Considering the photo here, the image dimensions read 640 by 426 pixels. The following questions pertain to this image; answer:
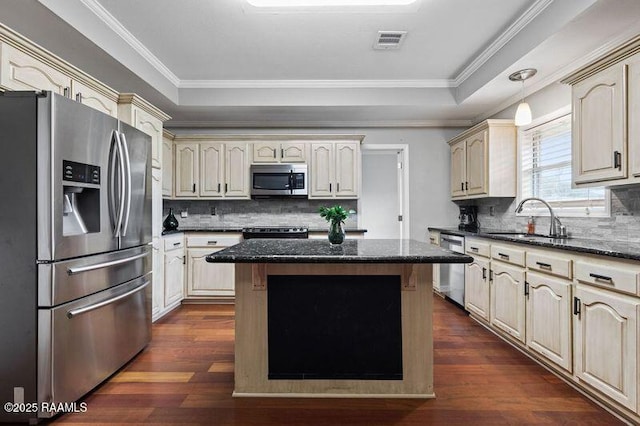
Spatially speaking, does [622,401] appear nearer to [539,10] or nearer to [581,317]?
[581,317]

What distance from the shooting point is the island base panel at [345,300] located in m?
2.15

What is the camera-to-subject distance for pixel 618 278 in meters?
1.86

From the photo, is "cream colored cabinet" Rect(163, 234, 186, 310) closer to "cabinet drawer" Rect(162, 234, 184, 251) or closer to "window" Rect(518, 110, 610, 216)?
"cabinet drawer" Rect(162, 234, 184, 251)

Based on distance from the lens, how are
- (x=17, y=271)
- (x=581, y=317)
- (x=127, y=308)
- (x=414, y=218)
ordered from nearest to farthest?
(x=17, y=271) → (x=581, y=317) → (x=127, y=308) → (x=414, y=218)

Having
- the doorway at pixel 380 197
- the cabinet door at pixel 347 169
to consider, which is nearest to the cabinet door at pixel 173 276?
the cabinet door at pixel 347 169

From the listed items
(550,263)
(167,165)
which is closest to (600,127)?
(550,263)

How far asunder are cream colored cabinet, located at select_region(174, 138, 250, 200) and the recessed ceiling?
44 cm

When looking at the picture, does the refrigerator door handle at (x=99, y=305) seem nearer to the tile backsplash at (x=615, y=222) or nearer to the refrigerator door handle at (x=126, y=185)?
the refrigerator door handle at (x=126, y=185)

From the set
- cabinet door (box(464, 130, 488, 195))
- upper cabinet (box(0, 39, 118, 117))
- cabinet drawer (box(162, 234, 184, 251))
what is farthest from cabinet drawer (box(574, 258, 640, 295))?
cabinet drawer (box(162, 234, 184, 251))

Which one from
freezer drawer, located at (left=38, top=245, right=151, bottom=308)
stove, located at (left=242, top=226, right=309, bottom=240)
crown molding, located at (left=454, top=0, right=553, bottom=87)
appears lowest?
freezer drawer, located at (left=38, top=245, right=151, bottom=308)

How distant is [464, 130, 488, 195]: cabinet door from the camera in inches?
158

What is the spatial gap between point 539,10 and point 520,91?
127cm

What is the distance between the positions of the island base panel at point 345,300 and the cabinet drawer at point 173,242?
79.1 inches

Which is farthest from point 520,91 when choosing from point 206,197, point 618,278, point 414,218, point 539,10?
point 206,197
